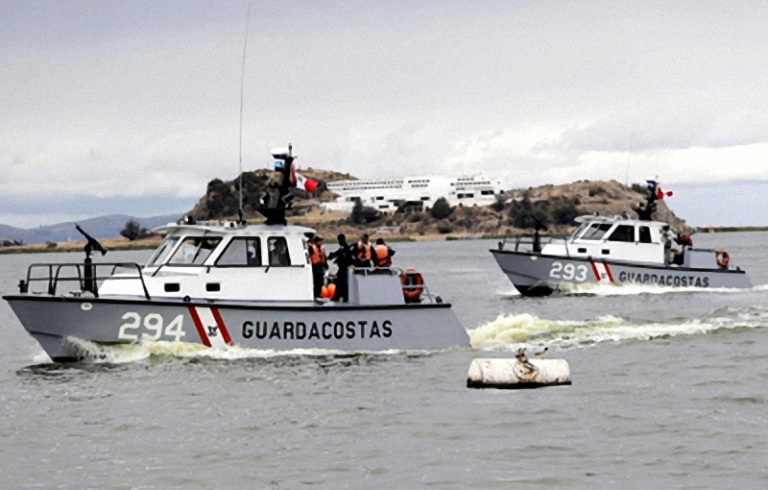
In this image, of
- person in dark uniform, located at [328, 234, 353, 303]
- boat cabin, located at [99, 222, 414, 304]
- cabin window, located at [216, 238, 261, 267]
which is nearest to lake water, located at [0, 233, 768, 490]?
boat cabin, located at [99, 222, 414, 304]

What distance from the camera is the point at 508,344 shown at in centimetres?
2398

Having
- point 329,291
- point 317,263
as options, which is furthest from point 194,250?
point 329,291

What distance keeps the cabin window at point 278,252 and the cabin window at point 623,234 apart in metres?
19.7

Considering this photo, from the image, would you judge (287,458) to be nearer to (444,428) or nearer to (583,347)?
(444,428)

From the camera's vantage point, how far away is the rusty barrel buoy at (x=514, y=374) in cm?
1845

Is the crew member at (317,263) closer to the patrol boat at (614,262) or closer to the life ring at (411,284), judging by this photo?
the life ring at (411,284)

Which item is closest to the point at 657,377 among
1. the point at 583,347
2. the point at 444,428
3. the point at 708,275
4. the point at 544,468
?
the point at 583,347

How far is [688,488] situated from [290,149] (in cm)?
1163

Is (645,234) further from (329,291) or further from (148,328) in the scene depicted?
(148,328)

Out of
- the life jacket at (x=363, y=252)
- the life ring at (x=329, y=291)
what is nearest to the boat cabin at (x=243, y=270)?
the life ring at (x=329, y=291)

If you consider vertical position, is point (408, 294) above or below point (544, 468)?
above

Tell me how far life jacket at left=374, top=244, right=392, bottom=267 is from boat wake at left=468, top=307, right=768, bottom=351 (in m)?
2.27

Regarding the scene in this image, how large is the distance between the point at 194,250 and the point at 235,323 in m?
1.61

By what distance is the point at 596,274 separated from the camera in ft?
127
